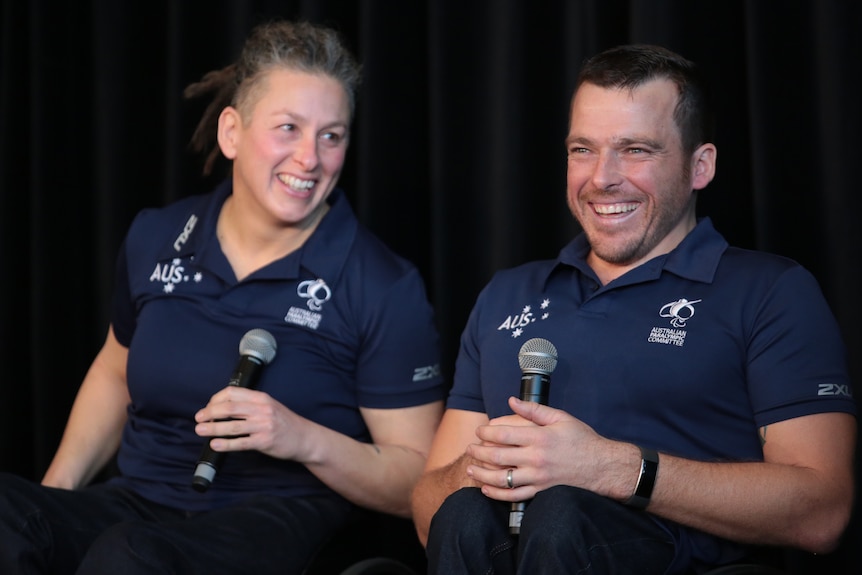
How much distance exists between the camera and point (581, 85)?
7.13 feet

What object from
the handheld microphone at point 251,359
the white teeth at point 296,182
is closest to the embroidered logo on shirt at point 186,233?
the white teeth at point 296,182

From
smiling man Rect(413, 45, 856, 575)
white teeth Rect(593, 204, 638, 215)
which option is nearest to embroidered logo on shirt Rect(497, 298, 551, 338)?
smiling man Rect(413, 45, 856, 575)

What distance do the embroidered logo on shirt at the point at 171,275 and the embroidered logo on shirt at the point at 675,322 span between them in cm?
102

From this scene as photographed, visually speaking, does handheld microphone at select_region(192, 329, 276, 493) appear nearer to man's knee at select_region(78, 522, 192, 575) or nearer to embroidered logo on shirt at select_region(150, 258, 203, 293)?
man's knee at select_region(78, 522, 192, 575)

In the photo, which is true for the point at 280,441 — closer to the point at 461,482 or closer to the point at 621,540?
the point at 461,482

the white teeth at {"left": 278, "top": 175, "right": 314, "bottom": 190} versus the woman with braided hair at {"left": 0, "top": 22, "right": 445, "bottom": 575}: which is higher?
the white teeth at {"left": 278, "top": 175, "right": 314, "bottom": 190}

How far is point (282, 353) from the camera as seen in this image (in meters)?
2.34

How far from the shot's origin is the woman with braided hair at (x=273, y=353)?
86.8 inches

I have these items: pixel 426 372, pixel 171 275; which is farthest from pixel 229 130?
pixel 426 372

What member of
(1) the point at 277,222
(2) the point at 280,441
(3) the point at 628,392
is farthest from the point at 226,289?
(3) the point at 628,392

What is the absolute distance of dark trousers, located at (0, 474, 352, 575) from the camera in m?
1.92

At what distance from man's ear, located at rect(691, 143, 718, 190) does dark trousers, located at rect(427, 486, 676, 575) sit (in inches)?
27.8

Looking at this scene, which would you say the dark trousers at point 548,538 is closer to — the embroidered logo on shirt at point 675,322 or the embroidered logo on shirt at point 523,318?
the embroidered logo on shirt at point 675,322

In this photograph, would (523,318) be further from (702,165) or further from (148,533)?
(148,533)
